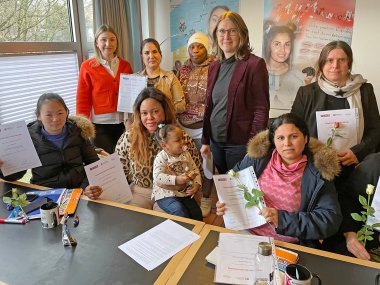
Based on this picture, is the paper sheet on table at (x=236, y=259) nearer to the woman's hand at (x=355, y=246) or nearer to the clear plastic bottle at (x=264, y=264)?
the clear plastic bottle at (x=264, y=264)

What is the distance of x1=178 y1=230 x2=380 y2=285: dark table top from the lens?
1045 mm

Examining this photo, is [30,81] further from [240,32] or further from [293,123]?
[293,123]

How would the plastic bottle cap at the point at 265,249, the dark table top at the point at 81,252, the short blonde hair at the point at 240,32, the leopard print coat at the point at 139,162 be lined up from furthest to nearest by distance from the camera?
the leopard print coat at the point at 139,162, the short blonde hair at the point at 240,32, the dark table top at the point at 81,252, the plastic bottle cap at the point at 265,249

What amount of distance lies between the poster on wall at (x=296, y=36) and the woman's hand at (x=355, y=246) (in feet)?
8.55

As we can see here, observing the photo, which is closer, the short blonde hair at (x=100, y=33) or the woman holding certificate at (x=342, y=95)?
the woman holding certificate at (x=342, y=95)

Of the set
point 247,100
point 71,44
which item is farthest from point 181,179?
point 71,44

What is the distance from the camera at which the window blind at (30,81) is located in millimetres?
2650

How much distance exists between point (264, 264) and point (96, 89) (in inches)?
86.6

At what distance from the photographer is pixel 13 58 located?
267cm

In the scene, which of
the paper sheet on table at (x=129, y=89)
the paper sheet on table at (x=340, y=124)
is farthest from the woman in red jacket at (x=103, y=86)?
the paper sheet on table at (x=340, y=124)

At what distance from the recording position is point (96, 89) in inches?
108

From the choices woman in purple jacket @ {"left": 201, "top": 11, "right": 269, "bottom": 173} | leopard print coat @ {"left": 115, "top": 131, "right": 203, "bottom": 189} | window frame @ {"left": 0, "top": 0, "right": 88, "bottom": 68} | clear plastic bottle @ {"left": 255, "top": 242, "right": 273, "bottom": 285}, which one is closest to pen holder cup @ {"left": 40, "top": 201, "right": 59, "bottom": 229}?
leopard print coat @ {"left": 115, "top": 131, "right": 203, "bottom": 189}

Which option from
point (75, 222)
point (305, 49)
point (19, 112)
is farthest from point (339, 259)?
point (305, 49)

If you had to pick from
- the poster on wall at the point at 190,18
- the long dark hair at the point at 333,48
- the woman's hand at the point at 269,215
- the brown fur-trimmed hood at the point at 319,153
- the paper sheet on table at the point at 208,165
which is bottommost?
the paper sheet on table at the point at 208,165
